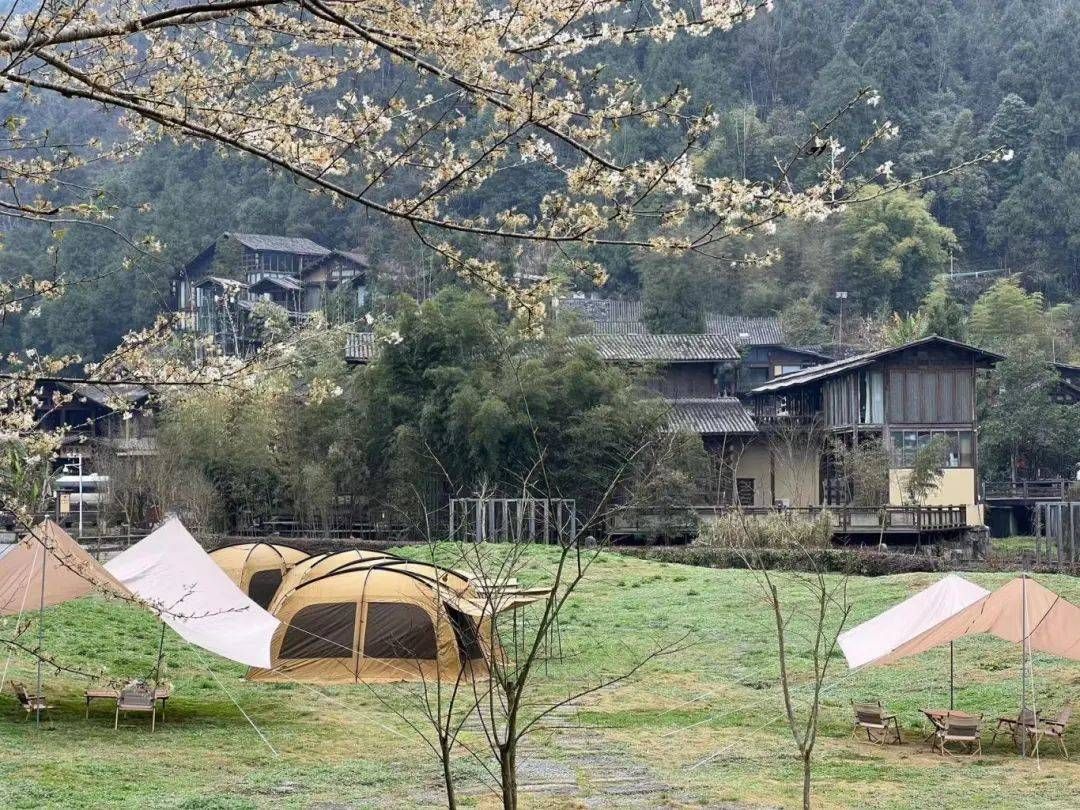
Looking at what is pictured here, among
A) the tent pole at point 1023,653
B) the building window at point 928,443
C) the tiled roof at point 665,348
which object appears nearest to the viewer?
the tent pole at point 1023,653

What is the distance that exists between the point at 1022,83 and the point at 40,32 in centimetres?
6785

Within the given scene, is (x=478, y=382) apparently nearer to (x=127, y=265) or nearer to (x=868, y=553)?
(x=868, y=553)

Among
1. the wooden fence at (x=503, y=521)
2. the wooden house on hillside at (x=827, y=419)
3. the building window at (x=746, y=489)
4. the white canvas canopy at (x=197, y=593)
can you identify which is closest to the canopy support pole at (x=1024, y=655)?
the white canvas canopy at (x=197, y=593)

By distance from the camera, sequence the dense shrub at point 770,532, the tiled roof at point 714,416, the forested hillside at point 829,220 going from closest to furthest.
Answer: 1. the dense shrub at point 770,532
2. the tiled roof at point 714,416
3. the forested hillside at point 829,220

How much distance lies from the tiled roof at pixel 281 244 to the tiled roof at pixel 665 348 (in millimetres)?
22698

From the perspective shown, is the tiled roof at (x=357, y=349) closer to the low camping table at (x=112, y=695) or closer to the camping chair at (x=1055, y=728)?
the low camping table at (x=112, y=695)

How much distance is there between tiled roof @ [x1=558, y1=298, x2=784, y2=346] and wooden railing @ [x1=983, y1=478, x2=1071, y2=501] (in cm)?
1116

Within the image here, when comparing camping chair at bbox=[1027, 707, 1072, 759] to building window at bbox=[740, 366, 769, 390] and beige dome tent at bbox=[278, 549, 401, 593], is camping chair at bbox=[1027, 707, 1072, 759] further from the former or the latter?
building window at bbox=[740, 366, 769, 390]

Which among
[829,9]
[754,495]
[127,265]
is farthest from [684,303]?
[127,265]

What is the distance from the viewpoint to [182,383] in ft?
22.0

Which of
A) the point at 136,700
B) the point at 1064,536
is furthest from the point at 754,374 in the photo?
the point at 136,700

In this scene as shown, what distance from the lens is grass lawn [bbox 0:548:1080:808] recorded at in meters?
9.47

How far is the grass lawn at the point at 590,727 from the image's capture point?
31.1 feet

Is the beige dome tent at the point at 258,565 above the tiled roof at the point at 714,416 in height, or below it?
below
